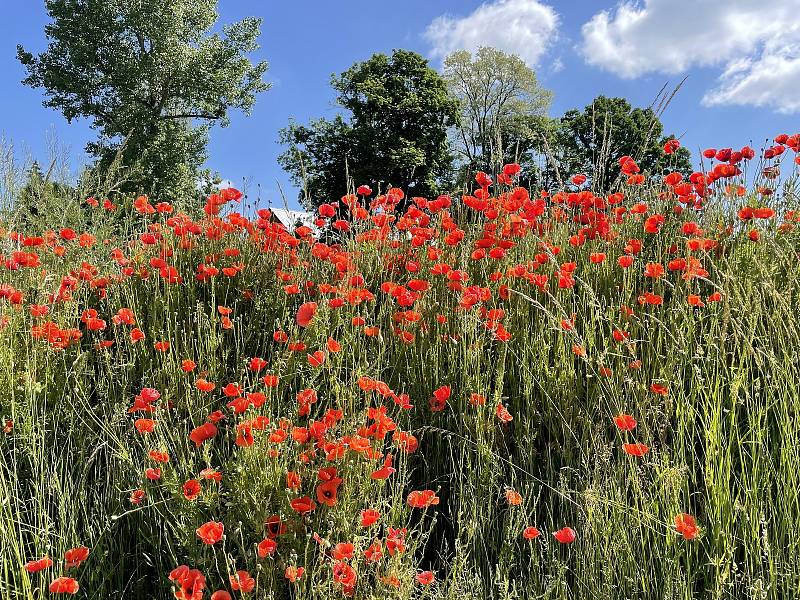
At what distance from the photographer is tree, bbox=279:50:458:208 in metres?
24.0

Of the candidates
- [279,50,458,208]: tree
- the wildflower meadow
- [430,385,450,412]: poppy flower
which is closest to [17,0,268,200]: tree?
[279,50,458,208]: tree

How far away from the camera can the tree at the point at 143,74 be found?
19859 millimetres

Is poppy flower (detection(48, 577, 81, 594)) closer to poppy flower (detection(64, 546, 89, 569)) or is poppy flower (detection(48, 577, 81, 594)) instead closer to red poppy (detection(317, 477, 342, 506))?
poppy flower (detection(64, 546, 89, 569))

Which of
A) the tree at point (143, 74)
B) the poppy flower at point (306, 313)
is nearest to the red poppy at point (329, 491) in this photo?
the poppy flower at point (306, 313)

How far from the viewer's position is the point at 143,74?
20.0 metres

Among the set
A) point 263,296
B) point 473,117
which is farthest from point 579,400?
point 473,117

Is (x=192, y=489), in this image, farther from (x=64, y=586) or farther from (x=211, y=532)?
(x=64, y=586)

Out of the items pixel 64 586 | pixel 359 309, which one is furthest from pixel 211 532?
pixel 359 309

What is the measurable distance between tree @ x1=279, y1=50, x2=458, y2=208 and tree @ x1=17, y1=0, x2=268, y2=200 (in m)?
4.45

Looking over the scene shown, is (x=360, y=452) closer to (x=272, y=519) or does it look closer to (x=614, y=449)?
(x=272, y=519)

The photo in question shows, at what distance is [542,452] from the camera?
2.50m

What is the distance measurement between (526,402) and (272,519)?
49.3 inches

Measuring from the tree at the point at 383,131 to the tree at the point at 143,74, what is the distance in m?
4.45

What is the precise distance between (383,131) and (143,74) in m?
9.04
